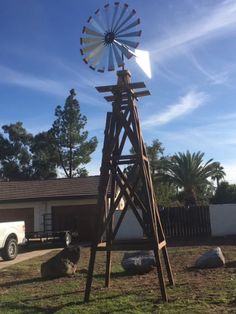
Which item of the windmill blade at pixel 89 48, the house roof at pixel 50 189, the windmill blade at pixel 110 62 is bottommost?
Result: the house roof at pixel 50 189

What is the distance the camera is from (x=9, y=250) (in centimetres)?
1795

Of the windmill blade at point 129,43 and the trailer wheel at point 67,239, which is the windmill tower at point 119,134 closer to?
the windmill blade at point 129,43

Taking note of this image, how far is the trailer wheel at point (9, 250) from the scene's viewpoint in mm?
17734

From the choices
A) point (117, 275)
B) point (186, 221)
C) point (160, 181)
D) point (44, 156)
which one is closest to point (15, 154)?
point (44, 156)

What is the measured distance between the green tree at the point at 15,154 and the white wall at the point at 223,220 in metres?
34.0

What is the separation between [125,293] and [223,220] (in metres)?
15.0

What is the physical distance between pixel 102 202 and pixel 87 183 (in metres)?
19.0

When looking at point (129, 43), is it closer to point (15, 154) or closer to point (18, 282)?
point (18, 282)

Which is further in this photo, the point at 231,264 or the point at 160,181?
the point at 160,181

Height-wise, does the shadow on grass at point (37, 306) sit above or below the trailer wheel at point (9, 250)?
below

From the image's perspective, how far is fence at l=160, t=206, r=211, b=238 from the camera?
24.0m

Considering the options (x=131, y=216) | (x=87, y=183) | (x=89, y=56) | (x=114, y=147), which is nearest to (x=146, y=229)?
(x=114, y=147)

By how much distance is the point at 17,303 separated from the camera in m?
8.93

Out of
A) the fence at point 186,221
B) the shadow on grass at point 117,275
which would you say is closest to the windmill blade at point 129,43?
the shadow on grass at point 117,275
